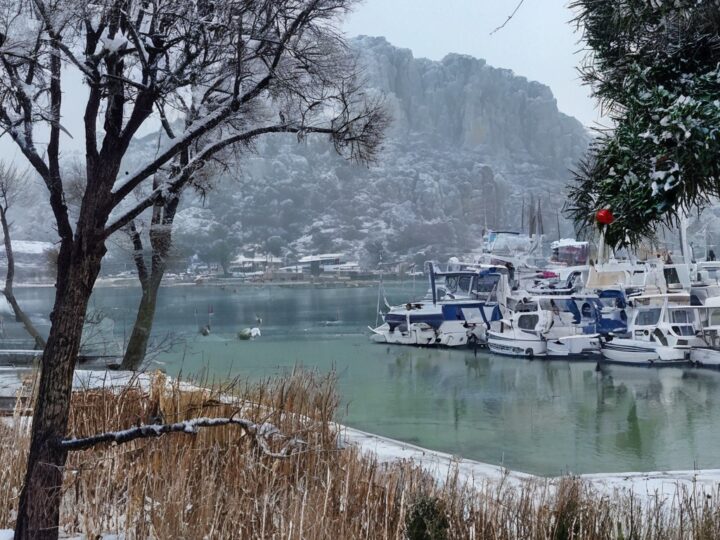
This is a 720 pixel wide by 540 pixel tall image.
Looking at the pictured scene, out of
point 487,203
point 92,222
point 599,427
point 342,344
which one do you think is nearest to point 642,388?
point 599,427

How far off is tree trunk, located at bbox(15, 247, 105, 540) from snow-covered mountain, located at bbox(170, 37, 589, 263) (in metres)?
74.3

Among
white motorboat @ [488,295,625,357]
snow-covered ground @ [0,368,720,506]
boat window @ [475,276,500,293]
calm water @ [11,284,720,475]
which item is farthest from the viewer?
boat window @ [475,276,500,293]

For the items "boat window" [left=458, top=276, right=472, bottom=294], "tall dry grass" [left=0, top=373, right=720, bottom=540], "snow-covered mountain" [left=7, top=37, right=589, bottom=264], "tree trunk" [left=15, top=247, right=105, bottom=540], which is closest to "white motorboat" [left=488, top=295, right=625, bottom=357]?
"boat window" [left=458, top=276, right=472, bottom=294]

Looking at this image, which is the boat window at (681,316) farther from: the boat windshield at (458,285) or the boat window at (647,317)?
the boat windshield at (458,285)

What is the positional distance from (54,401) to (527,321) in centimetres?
2679

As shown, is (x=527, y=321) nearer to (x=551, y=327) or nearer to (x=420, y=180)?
(x=551, y=327)

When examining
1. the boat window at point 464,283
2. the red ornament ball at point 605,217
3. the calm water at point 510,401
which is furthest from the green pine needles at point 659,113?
the boat window at point 464,283

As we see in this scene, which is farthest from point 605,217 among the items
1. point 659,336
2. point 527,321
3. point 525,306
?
point 525,306

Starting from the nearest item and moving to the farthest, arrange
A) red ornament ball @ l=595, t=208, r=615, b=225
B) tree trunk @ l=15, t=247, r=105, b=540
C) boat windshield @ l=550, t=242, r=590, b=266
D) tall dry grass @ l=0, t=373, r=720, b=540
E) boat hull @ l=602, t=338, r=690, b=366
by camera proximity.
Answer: red ornament ball @ l=595, t=208, r=615, b=225 → tree trunk @ l=15, t=247, r=105, b=540 → tall dry grass @ l=0, t=373, r=720, b=540 → boat hull @ l=602, t=338, r=690, b=366 → boat windshield @ l=550, t=242, r=590, b=266

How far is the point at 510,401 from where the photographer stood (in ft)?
60.5

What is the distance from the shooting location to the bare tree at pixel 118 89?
353 centimetres

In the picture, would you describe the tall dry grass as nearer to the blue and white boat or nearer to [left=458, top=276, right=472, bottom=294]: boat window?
the blue and white boat

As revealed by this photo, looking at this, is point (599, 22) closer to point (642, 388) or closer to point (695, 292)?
point (642, 388)

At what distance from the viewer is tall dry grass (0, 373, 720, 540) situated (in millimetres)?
3846
